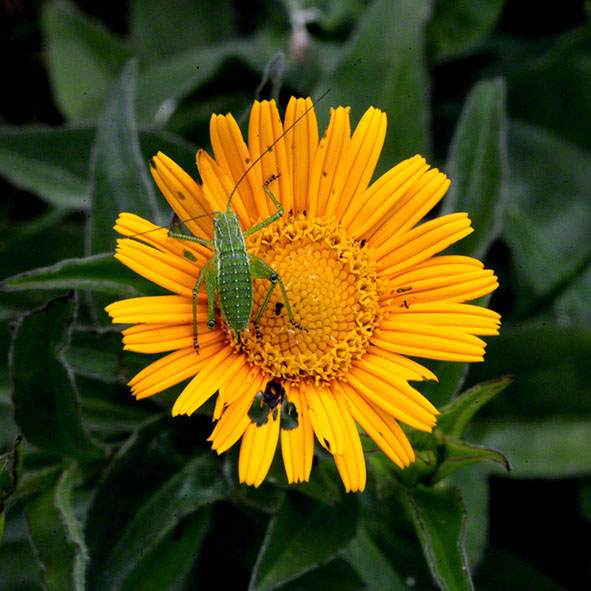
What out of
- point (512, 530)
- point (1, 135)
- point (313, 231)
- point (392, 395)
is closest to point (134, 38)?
point (1, 135)

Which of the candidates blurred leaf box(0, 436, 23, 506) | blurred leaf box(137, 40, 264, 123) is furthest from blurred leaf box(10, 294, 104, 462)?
blurred leaf box(137, 40, 264, 123)

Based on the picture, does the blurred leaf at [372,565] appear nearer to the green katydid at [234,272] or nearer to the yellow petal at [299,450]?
the yellow petal at [299,450]

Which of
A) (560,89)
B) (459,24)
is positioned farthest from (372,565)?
(459,24)

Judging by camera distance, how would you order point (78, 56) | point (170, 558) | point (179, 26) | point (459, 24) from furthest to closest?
1. point (179, 26)
2. point (78, 56)
3. point (459, 24)
4. point (170, 558)

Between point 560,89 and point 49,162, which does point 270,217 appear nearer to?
point 49,162

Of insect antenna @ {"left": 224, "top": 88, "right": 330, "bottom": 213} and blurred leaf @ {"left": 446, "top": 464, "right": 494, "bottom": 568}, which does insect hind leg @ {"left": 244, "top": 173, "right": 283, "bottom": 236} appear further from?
blurred leaf @ {"left": 446, "top": 464, "right": 494, "bottom": 568}

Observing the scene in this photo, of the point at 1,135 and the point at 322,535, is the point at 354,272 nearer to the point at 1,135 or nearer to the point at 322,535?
the point at 322,535

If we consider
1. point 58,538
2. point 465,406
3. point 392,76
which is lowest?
point 58,538
